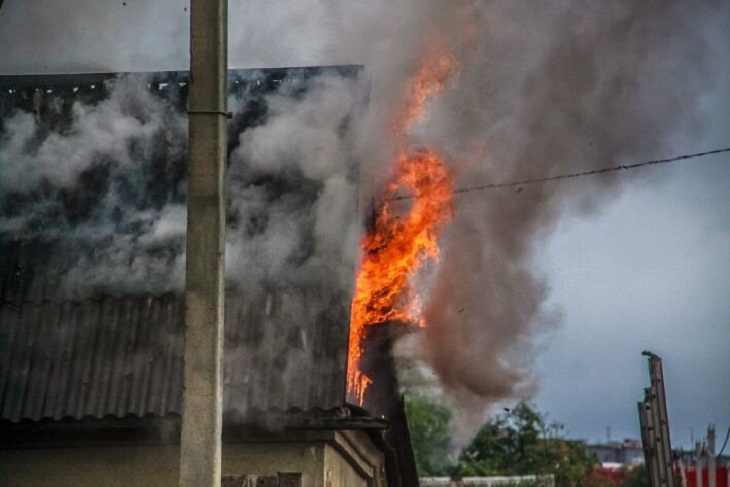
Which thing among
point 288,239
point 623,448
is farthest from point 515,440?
point 623,448

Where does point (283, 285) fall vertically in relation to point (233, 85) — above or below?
below

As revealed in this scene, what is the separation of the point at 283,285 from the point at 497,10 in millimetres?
3918

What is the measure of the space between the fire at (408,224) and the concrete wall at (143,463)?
138 cm

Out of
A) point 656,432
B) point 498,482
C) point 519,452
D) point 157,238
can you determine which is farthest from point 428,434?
point 157,238

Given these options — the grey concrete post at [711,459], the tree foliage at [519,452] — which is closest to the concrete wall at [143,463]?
the grey concrete post at [711,459]

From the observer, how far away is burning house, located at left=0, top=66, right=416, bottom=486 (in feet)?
33.6

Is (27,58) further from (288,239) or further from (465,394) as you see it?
(465,394)

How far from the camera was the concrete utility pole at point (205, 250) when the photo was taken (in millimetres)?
7410

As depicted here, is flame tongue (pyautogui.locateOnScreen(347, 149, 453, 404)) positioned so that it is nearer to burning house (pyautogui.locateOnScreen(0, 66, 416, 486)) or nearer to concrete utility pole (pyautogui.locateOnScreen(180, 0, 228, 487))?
burning house (pyautogui.locateOnScreen(0, 66, 416, 486))

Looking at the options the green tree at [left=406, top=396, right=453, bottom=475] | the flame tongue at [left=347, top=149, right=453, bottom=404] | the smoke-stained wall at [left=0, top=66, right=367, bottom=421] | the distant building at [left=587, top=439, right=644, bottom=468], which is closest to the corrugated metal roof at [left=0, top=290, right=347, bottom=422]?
the smoke-stained wall at [left=0, top=66, right=367, bottom=421]

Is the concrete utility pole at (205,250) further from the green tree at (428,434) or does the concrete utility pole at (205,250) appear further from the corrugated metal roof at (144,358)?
the green tree at (428,434)

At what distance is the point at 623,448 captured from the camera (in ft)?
303

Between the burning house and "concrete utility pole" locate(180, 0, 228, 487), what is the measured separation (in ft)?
8.52

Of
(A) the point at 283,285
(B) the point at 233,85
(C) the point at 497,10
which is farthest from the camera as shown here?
(B) the point at 233,85
